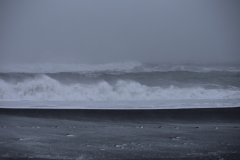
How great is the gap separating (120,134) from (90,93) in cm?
783

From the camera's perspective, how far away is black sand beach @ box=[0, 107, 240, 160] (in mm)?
4250

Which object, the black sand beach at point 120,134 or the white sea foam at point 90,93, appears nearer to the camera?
the black sand beach at point 120,134

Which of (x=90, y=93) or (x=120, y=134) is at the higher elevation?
(x=90, y=93)

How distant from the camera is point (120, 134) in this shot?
564cm

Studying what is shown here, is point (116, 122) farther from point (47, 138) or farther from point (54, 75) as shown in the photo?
point (54, 75)

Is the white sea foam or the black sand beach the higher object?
the white sea foam

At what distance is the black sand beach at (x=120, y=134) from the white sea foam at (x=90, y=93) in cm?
463

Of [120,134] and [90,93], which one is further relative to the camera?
[90,93]

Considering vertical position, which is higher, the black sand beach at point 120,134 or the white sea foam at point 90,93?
the white sea foam at point 90,93

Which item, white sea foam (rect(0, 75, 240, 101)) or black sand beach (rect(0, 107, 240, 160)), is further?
white sea foam (rect(0, 75, 240, 101))

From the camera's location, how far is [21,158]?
3.99 metres

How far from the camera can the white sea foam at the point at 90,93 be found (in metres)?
13.0

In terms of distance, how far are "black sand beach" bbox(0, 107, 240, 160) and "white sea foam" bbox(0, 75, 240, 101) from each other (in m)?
4.63

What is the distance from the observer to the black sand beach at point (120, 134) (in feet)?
13.9
